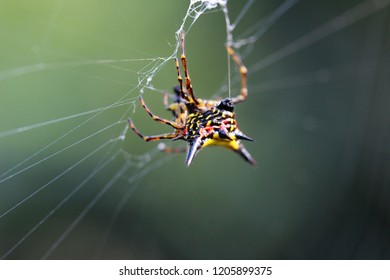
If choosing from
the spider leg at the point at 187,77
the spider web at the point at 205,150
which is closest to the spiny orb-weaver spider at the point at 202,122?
the spider leg at the point at 187,77

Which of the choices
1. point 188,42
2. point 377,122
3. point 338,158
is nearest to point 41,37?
point 188,42

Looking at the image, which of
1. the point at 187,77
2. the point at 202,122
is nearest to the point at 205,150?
the point at 202,122

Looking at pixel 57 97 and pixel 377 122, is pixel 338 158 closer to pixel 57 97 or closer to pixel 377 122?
pixel 377 122

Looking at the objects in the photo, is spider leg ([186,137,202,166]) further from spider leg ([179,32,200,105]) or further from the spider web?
the spider web

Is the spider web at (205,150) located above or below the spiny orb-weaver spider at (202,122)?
above

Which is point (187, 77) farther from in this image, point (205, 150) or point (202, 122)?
point (205, 150)

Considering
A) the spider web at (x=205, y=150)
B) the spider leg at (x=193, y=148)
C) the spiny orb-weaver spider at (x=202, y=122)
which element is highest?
the spider web at (x=205, y=150)

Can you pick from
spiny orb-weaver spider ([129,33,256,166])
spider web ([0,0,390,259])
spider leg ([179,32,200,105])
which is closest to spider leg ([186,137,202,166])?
spiny orb-weaver spider ([129,33,256,166])

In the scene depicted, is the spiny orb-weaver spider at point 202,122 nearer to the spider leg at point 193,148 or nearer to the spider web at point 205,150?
the spider leg at point 193,148
